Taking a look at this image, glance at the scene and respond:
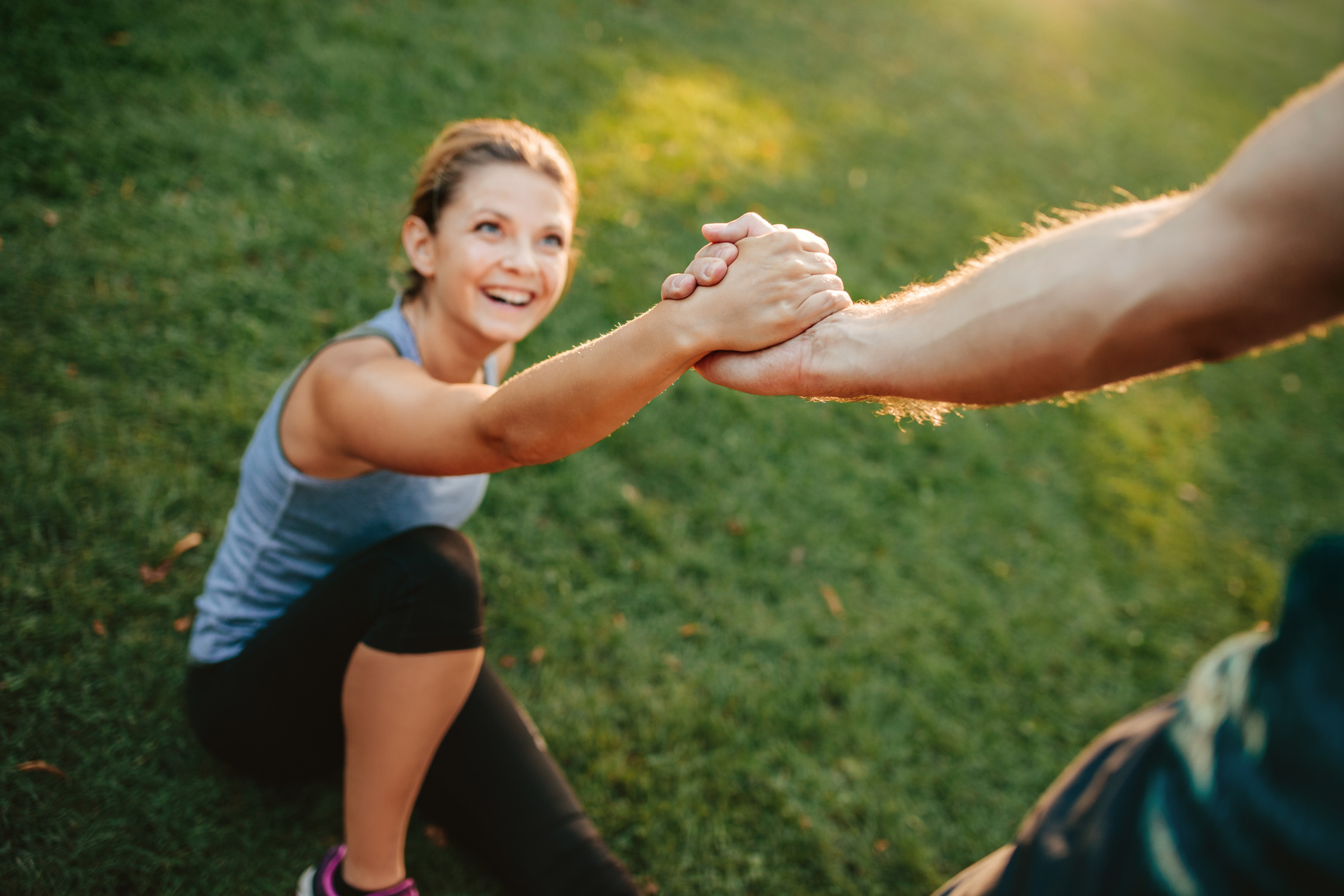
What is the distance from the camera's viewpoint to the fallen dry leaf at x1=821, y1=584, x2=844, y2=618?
130 inches

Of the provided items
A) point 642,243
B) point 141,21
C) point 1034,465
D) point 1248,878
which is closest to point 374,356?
point 1248,878

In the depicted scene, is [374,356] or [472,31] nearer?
[374,356]

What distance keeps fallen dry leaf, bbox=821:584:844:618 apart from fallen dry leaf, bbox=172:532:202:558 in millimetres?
2565

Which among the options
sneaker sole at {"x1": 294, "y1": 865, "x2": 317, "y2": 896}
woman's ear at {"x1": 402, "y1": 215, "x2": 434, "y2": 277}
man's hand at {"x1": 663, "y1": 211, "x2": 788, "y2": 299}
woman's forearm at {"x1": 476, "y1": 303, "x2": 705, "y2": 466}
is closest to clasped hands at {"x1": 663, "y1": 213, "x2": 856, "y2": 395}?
Result: man's hand at {"x1": 663, "y1": 211, "x2": 788, "y2": 299}

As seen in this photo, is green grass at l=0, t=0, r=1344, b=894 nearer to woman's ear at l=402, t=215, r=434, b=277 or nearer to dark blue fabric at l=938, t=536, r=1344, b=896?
woman's ear at l=402, t=215, r=434, b=277

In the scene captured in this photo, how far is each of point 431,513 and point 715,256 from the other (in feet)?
3.73

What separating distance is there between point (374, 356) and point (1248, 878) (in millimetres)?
1830

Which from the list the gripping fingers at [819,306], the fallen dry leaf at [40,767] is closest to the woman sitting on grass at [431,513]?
the gripping fingers at [819,306]

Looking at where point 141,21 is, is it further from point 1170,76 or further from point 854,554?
point 1170,76

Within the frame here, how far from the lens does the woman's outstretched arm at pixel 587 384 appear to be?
1441mm

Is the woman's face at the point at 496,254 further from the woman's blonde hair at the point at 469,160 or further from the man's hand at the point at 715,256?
the man's hand at the point at 715,256

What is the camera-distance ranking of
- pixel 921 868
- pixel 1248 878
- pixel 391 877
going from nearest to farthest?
pixel 1248 878, pixel 391 877, pixel 921 868

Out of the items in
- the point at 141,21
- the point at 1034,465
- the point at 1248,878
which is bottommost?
the point at 1034,465

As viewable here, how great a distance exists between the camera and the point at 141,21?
4.56 metres
